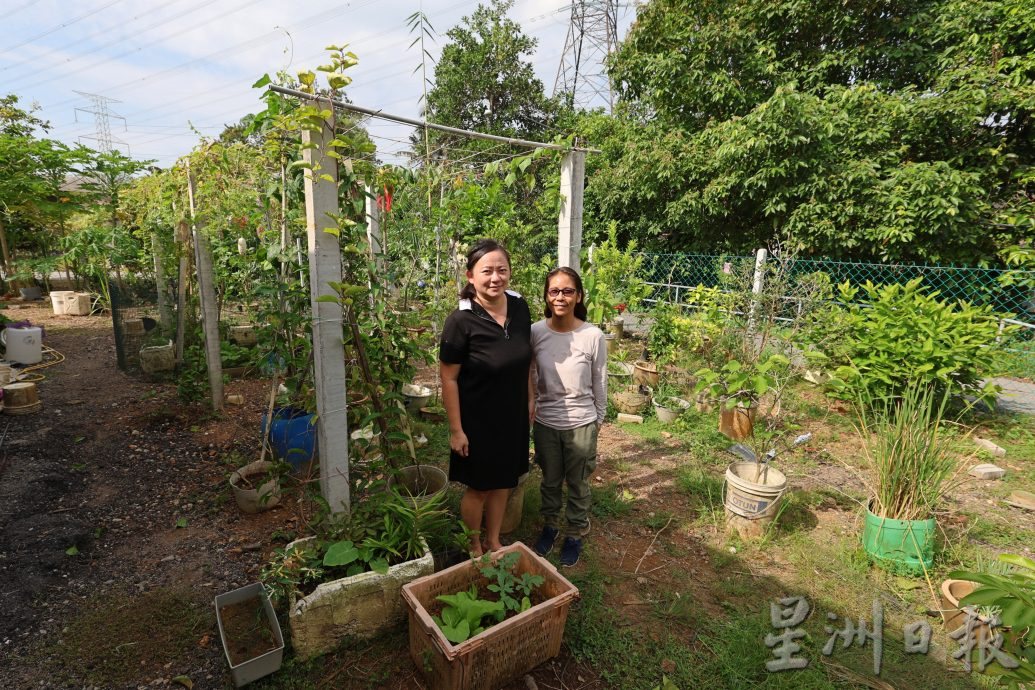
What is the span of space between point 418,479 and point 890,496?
286cm

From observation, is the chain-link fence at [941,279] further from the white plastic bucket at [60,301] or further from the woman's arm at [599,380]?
the white plastic bucket at [60,301]

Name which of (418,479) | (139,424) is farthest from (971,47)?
(139,424)

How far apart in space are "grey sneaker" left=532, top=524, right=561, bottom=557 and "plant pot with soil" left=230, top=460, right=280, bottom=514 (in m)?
1.71

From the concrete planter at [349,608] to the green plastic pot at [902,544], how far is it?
263 centimetres

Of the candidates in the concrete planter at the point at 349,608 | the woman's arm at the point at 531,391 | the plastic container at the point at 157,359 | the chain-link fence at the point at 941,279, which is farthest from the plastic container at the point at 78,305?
the woman's arm at the point at 531,391

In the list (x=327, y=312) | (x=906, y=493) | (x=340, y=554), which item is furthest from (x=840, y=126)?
(x=340, y=554)

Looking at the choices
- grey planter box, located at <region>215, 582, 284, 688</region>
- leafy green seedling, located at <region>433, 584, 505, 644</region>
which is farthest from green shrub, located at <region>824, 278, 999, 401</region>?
grey planter box, located at <region>215, 582, 284, 688</region>

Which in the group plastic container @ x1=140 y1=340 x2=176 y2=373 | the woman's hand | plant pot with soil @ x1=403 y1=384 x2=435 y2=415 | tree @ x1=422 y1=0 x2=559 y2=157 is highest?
tree @ x1=422 y1=0 x2=559 y2=157

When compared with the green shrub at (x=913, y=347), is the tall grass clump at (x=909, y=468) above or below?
below

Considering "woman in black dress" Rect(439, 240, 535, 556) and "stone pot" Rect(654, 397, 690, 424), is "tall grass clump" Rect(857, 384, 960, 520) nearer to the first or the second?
"stone pot" Rect(654, 397, 690, 424)

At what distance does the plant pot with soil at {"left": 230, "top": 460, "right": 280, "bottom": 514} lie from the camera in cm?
305

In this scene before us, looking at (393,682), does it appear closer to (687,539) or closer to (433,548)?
(433,548)

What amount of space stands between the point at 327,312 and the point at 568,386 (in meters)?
1.28

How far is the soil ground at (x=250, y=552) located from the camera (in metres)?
2.12
